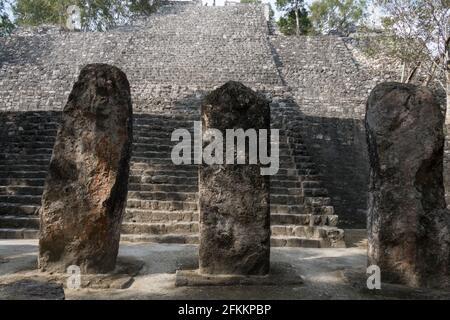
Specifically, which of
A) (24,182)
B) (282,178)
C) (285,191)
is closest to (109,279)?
(285,191)

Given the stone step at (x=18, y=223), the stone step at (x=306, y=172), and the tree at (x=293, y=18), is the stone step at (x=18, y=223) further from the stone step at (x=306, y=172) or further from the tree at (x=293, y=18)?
the tree at (x=293, y=18)

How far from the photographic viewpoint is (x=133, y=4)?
31.2m

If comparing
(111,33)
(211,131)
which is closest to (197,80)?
(111,33)

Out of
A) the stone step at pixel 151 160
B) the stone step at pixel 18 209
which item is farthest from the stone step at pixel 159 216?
the stone step at pixel 151 160

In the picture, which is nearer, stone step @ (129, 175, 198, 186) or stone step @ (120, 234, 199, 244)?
stone step @ (120, 234, 199, 244)

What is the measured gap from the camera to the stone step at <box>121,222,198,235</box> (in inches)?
266

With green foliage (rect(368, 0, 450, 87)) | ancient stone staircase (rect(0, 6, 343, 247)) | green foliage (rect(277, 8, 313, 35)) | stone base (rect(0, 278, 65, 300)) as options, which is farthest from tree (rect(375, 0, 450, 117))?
green foliage (rect(277, 8, 313, 35))

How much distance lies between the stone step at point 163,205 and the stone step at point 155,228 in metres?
0.55

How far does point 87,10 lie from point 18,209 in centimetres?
2618

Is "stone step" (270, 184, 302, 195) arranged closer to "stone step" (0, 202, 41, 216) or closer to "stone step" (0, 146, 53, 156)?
"stone step" (0, 202, 41, 216)

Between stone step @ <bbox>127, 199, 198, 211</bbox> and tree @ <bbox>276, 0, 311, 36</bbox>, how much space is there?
1004 inches

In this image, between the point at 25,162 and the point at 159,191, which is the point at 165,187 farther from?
the point at 25,162

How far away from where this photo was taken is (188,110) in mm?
11852

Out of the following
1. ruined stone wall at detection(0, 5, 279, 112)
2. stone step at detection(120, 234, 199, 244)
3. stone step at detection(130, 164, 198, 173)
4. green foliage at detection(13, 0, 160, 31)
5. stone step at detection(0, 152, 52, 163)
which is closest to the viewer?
stone step at detection(120, 234, 199, 244)
